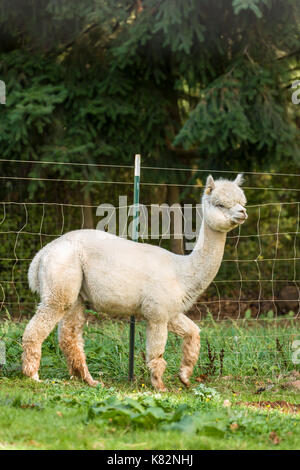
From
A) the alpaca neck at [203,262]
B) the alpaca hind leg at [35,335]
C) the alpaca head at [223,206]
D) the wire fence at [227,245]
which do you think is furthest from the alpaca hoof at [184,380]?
the wire fence at [227,245]

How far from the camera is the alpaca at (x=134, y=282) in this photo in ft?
21.0

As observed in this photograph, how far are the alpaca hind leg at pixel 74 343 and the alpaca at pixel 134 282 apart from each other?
10 millimetres

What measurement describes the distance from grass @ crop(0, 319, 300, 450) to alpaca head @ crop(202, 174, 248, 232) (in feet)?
4.98

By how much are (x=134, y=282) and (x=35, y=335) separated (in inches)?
42.5

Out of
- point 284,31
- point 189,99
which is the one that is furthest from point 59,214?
point 284,31

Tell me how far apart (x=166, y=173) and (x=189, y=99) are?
1.69 metres

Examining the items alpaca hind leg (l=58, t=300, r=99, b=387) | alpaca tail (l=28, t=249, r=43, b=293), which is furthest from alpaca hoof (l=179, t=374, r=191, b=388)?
alpaca tail (l=28, t=249, r=43, b=293)

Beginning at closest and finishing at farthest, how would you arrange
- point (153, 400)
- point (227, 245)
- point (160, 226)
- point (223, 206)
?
point (153, 400), point (223, 206), point (160, 226), point (227, 245)

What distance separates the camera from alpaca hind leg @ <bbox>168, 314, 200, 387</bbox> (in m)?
6.59

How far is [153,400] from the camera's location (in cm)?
493

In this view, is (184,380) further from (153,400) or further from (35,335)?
(153,400)

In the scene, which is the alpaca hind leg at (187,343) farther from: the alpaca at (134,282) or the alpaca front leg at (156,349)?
the alpaca front leg at (156,349)

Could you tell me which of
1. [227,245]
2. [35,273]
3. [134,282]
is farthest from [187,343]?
[227,245]

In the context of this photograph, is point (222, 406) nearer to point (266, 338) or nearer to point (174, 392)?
point (174, 392)
